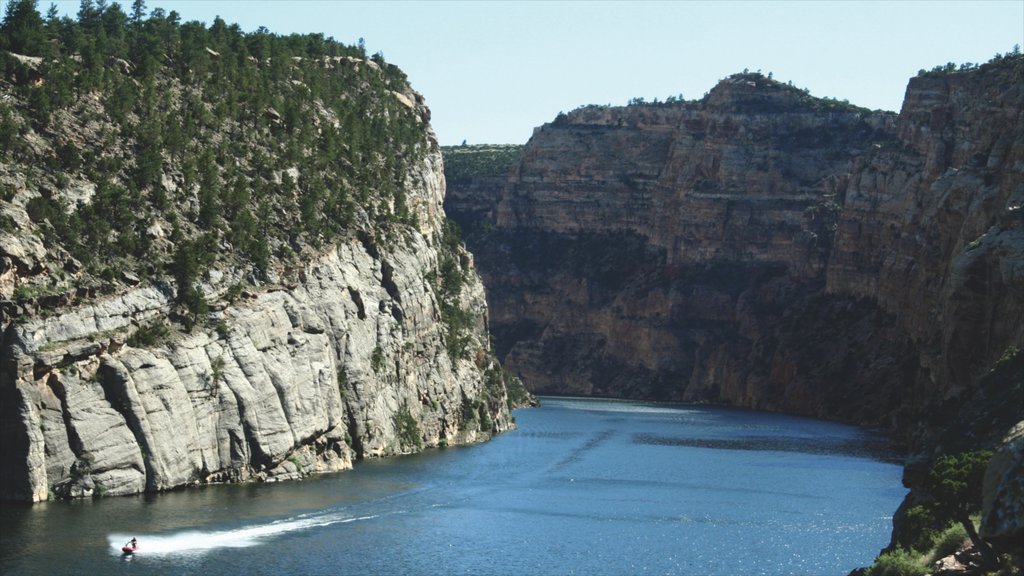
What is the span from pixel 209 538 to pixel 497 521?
19.8 meters

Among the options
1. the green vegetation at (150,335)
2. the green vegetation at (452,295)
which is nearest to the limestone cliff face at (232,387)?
the green vegetation at (150,335)

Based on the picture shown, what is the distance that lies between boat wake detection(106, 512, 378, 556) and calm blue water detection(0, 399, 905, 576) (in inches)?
5.1

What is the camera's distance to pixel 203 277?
96438 mm

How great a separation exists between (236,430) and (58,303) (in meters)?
15.3

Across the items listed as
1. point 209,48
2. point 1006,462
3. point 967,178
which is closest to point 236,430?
point 209,48

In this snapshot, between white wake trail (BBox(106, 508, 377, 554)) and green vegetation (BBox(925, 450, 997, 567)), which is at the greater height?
green vegetation (BBox(925, 450, 997, 567))

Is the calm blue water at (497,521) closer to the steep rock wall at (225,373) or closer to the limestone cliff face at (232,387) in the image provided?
the limestone cliff face at (232,387)

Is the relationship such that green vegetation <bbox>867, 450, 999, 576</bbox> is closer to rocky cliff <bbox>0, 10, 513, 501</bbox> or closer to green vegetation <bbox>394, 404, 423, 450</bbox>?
rocky cliff <bbox>0, 10, 513, 501</bbox>

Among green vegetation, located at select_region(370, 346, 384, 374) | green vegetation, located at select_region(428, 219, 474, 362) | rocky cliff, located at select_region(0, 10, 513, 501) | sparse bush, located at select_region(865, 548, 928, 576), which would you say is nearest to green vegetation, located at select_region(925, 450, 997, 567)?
sparse bush, located at select_region(865, 548, 928, 576)

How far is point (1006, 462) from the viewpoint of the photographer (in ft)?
159

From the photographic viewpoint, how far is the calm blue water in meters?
73.2

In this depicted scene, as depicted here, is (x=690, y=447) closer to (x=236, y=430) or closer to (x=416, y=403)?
(x=416, y=403)

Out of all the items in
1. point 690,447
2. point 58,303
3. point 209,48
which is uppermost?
point 209,48

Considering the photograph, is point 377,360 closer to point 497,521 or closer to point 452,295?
point 497,521
